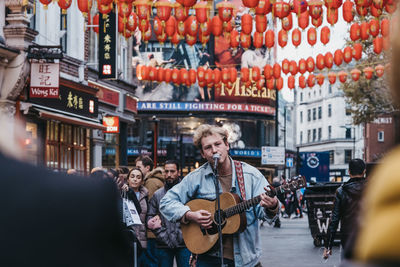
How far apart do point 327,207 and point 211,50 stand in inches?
1897

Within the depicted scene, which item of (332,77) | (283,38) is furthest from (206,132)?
(332,77)

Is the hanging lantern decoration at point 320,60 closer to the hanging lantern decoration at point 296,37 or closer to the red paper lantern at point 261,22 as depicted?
the hanging lantern decoration at point 296,37

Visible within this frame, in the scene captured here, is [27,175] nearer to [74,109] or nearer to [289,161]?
[74,109]

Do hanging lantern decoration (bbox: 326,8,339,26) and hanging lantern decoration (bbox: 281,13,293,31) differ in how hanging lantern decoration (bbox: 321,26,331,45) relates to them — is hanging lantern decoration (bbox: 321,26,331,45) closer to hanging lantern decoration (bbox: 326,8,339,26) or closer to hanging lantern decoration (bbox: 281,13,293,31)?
hanging lantern decoration (bbox: 281,13,293,31)

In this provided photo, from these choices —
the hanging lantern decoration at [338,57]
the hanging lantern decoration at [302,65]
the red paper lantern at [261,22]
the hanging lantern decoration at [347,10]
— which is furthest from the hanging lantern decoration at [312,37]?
the hanging lantern decoration at [302,65]

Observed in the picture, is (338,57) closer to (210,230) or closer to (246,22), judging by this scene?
(246,22)

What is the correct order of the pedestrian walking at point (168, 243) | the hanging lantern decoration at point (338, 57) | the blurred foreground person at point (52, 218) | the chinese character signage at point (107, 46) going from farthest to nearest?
the hanging lantern decoration at point (338, 57), the chinese character signage at point (107, 46), the pedestrian walking at point (168, 243), the blurred foreground person at point (52, 218)

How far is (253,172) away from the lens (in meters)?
6.75

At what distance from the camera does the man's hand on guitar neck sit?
645 centimetres

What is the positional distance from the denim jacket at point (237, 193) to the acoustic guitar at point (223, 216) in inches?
3.2

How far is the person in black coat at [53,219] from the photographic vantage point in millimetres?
1906

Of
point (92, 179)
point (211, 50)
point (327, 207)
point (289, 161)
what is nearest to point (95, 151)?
point (327, 207)

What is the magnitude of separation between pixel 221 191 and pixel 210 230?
373mm

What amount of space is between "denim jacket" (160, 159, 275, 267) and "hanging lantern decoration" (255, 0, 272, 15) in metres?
14.0
